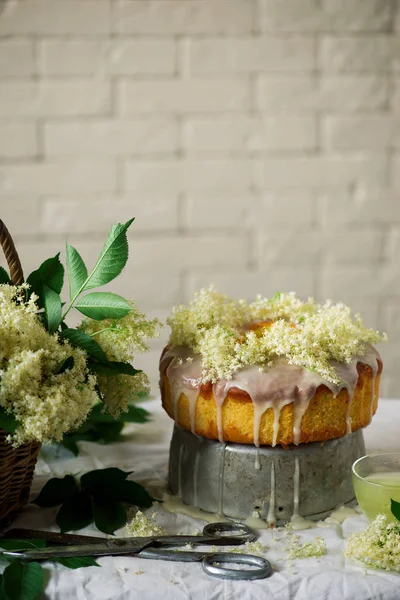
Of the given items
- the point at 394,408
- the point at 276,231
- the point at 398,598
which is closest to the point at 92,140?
the point at 276,231

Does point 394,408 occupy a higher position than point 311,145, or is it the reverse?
point 311,145

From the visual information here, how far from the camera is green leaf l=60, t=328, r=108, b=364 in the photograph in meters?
A: 1.09

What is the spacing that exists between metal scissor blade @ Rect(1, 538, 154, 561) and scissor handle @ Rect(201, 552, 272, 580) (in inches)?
3.5

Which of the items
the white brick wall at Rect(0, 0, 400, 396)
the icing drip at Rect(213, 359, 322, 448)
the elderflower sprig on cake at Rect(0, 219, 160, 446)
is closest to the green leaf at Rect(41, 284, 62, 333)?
the elderflower sprig on cake at Rect(0, 219, 160, 446)

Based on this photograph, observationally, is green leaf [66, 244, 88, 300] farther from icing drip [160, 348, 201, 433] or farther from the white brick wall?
the white brick wall

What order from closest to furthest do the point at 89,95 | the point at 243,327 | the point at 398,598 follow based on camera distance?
1. the point at 398,598
2. the point at 243,327
3. the point at 89,95

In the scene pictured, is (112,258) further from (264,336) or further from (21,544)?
(21,544)

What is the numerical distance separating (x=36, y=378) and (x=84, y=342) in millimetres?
99

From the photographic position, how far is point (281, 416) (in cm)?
114

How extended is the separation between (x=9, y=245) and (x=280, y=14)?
1.46 metres

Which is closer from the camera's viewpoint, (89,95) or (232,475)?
(232,475)

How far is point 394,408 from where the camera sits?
5.48ft

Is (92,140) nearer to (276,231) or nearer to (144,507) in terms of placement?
(276,231)

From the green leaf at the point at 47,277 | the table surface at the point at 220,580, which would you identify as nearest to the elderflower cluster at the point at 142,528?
the table surface at the point at 220,580
